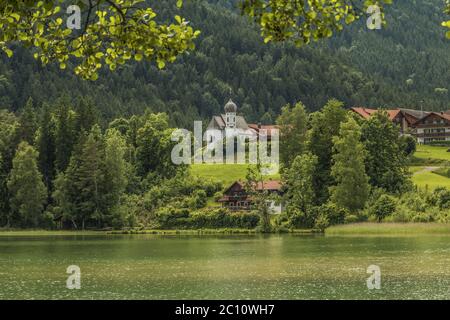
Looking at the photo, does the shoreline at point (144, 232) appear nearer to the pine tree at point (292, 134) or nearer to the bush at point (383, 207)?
the bush at point (383, 207)

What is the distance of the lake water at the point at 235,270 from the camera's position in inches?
1537

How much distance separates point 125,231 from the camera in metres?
109

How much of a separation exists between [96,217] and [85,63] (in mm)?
100537

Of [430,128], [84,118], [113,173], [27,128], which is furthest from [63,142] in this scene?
[430,128]

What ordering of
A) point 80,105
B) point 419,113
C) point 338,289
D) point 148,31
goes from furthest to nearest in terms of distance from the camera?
point 419,113 < point 80,105 < point 338,289 < point 148,31

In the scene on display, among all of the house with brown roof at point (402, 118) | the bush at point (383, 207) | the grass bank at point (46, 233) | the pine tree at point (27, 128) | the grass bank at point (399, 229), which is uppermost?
the house with brown roof at point (402, 118)

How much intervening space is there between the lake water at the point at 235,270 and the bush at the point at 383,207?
770 inches

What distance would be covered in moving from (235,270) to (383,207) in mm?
50411

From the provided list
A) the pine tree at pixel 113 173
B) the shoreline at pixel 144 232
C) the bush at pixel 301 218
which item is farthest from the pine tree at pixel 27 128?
the bush at pixel 301 218

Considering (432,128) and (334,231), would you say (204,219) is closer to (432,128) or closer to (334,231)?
(334,231)

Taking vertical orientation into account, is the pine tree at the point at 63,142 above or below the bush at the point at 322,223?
above

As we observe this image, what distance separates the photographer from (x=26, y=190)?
116 metres
